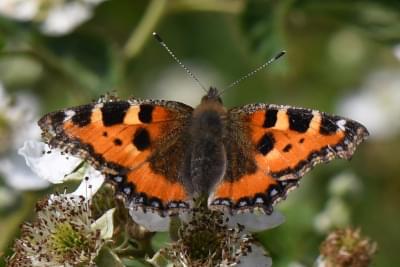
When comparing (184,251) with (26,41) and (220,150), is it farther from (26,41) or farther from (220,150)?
(26,41)

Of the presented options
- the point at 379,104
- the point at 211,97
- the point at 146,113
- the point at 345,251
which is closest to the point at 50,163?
the point at 146,113

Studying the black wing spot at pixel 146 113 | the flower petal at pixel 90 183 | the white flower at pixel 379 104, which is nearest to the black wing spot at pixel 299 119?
the black wing spot at pixel 146 113

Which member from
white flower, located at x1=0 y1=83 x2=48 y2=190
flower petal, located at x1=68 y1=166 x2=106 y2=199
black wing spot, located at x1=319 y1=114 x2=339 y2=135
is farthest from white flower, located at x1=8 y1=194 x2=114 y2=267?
white flower, located at x1=0 y1=83 x2=48 y2=190

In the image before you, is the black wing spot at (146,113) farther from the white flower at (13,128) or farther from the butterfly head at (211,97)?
the white flower at (13,128)

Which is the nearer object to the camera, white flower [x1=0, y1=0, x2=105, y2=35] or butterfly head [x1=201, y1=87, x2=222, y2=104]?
butterfly head [x1=201, y1=87, x2=222, y2=104]

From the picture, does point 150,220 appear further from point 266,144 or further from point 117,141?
point 266,144

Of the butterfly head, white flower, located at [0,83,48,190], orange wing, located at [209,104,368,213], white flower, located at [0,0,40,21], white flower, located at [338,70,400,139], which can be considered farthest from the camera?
white flower, located at [338,70,400,139]

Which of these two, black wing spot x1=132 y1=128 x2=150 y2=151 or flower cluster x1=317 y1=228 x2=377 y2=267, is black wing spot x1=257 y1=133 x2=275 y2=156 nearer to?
black wing spot x1=132 y1=128 x2=150 y2=151
